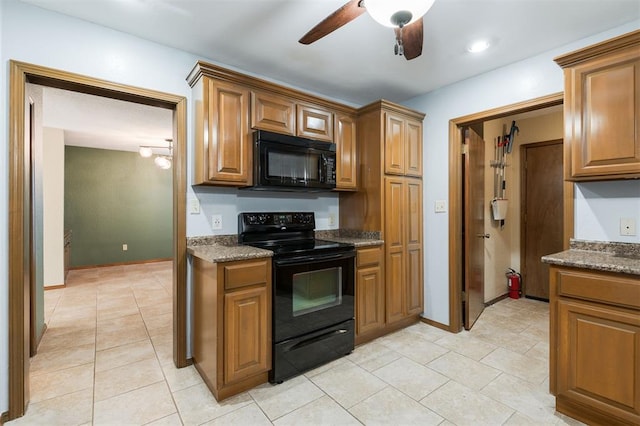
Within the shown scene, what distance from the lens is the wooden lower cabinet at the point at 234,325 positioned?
6.27ft

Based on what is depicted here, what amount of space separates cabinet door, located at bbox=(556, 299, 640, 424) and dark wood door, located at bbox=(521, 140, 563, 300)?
266 cm

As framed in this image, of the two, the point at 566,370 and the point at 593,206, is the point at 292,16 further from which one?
the point at 566,370

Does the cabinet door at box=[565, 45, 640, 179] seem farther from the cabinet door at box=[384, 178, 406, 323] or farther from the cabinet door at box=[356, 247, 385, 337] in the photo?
the cabinet door at box=[356, 247, 385, 337]

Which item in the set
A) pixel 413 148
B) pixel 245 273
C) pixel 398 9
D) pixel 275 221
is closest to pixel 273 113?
pixel 275 221

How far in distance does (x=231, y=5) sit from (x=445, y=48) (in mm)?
1581

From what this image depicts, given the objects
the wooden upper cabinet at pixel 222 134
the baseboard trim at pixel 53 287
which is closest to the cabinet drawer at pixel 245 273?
the wooden upper cabinet at pixel 222 134

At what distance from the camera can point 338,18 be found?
4.97ft

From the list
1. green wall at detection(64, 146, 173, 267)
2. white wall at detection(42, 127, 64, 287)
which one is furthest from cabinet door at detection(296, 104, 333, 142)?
green wall at detection(64, 146, 173, 267)

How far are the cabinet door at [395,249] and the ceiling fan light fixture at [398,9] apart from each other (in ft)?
5.59

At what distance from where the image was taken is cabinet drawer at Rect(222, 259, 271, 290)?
192 centimetres

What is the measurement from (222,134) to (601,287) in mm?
2501

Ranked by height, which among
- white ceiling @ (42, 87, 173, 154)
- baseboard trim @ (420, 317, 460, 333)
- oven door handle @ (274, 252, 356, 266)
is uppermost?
white ceiling @ (42, 87, 173, 154)

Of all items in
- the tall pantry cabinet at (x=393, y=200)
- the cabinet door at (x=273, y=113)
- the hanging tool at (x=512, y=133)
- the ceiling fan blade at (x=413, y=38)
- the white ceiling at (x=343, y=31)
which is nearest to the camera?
the ceiling fan blade at (x=413, y=38)

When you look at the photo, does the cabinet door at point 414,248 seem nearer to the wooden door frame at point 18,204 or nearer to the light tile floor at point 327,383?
the light tile floor at point 327,383
